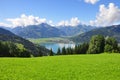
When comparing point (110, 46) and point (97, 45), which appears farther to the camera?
point (97, 45)

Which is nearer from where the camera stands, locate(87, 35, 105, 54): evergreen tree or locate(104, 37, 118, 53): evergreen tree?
locate(104, 37, 118, 53): evergreen tree

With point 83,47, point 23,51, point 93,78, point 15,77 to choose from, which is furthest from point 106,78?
point 83,47

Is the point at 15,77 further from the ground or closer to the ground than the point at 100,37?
closer to the ground

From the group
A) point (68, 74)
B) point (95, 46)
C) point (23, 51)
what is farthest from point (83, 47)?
point (68, 74)

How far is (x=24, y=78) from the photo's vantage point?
22.3 meters

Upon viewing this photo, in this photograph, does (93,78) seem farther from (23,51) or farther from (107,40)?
(107,40)

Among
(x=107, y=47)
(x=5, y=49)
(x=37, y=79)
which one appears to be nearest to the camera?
(x=37, y=79)

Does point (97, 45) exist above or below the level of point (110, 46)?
above

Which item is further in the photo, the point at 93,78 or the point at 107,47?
the point at 107,47

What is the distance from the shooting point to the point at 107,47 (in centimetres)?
13788

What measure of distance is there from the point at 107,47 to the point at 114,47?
6616mm

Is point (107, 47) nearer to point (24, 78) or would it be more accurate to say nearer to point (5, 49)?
point (5, 49)

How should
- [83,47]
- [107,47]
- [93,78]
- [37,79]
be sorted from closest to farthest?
[37,79]
[93,78]
[107,47]
[83,47]

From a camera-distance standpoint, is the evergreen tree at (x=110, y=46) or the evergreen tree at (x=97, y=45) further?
the evergreen tree at (x=97, y=45)
